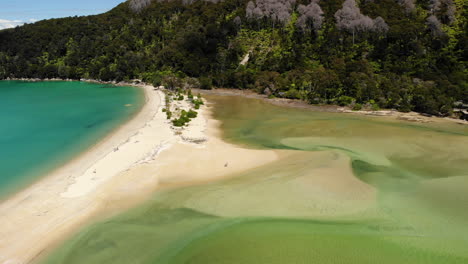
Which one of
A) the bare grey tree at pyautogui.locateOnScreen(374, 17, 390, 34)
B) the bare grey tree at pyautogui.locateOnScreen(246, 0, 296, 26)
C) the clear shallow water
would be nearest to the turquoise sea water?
the clear shallow water

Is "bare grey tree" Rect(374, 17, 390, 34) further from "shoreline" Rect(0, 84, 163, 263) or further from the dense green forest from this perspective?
"shoreline" Rect(0, 84, 163, 263)

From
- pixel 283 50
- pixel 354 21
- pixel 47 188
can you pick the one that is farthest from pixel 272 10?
pixel 47 188

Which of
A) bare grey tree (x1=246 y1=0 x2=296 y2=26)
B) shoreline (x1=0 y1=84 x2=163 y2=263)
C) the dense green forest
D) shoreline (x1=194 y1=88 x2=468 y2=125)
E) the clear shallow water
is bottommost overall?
the clear shallow water

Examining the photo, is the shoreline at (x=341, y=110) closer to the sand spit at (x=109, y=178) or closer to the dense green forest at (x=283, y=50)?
the dense green forest at (x=283, y=50)

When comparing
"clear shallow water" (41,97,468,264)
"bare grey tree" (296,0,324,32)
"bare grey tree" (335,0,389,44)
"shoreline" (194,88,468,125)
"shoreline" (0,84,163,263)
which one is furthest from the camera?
"bare grey tree" (296,0,324,32)

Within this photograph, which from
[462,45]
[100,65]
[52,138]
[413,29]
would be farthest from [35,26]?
[462,45]

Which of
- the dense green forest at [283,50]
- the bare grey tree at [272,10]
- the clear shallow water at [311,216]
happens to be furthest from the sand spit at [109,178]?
the bare grey tree at [272,10]

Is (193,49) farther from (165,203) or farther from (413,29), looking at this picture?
(165,203)
